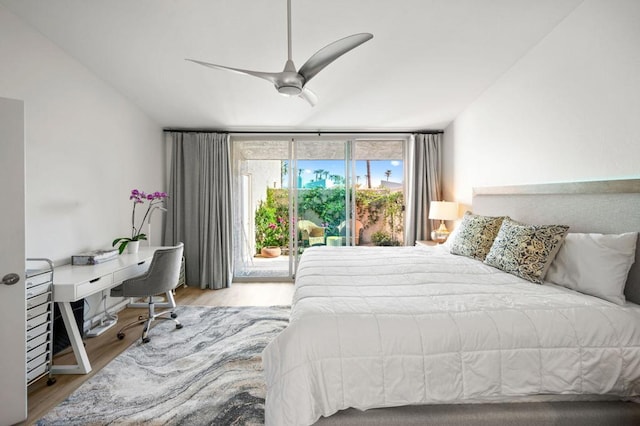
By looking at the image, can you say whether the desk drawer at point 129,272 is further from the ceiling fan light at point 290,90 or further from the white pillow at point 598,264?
the white pillow at point 598,264

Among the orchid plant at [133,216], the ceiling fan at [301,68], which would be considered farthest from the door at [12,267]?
the orchid plant at [133,216]

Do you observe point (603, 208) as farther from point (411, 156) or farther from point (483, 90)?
point (411, 156)

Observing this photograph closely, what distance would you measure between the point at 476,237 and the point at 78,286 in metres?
3.24

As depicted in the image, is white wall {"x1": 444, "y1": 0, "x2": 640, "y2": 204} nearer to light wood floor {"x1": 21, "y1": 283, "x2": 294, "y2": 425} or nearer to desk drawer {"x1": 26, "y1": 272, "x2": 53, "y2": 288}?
light wood floor {"x1": 21, "y1": 283, "x2": 294, "y2": 425}

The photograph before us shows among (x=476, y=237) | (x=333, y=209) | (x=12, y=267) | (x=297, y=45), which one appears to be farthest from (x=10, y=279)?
(x=333, y=209)

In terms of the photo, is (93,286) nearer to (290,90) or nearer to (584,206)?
(290,90)

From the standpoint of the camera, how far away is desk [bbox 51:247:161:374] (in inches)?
80.4

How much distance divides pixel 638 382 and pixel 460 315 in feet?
2.74

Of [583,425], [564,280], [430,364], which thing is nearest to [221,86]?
[430,364]

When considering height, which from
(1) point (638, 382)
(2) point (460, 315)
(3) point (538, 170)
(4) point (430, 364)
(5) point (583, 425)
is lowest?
(5) point (583, 425)

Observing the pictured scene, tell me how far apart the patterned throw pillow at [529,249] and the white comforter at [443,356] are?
49 centimetres

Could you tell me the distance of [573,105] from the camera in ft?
7.20

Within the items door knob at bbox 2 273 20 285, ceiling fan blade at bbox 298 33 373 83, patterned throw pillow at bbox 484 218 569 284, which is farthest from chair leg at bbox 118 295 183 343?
patterned throw pillow at bbox 484 218 569 284

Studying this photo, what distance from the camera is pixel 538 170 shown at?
8.48 feet
